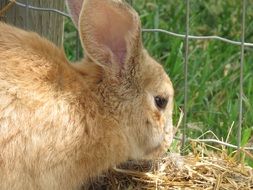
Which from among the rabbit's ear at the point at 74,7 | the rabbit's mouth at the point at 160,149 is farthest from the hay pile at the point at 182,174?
the rabbit's ear at the point at 74,7

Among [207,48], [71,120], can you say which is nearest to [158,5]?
[207,48]

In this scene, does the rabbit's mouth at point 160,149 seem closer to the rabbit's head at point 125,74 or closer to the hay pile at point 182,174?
the rabbit's head at point 125,74

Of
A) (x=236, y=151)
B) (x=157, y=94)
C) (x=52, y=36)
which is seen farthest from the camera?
(x=52, y=36)

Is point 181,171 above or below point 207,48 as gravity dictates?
below

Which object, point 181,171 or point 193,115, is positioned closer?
point 181,171

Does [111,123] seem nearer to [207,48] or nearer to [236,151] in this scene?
[236,151]

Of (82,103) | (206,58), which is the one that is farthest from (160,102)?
(206,58)

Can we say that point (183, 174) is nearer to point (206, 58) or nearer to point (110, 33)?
point (110, 33)

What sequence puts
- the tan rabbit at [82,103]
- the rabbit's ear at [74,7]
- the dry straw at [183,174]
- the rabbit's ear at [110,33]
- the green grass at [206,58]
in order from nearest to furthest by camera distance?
the tan rabbit at [82,103] → the rabbit's ear at [110,33] → the rabbit's ear at [74,7] → the dry straw at [183,174] → the green grass at [206,58]
